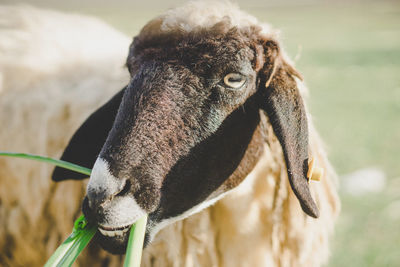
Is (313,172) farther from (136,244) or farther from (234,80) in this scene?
(136,244)

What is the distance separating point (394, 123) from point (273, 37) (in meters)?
6.07

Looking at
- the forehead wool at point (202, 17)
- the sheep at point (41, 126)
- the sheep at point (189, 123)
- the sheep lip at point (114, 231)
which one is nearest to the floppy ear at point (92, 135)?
the sheep at point (189, 123)

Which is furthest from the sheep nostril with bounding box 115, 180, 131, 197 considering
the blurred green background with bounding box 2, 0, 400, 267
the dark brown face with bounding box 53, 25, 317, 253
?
the blurred green background with bounding box 2, 0, 400, 267

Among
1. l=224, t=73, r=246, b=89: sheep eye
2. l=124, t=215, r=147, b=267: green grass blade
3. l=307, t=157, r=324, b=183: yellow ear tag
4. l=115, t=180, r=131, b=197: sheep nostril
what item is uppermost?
l=224, t=73, r=246, b=89: sheep eye

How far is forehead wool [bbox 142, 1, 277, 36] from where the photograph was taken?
2.06m

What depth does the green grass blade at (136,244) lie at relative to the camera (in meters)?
1.64

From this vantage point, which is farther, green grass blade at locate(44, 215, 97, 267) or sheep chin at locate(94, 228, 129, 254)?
sheep chin at locate(94, 228, 129, 254)

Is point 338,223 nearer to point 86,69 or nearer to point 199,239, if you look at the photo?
point 199,239

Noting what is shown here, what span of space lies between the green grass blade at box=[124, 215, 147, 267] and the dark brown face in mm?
38

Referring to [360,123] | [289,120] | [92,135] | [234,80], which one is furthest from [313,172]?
[360,123]

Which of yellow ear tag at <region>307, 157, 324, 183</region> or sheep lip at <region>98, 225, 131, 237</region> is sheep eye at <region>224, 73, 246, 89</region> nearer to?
yellow ear tag at <region>307, 157, 324, 183</region>

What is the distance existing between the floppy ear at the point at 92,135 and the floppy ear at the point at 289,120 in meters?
0.90

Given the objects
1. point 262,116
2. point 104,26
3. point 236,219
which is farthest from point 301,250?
point 104,26

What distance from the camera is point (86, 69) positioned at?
3.38 m
